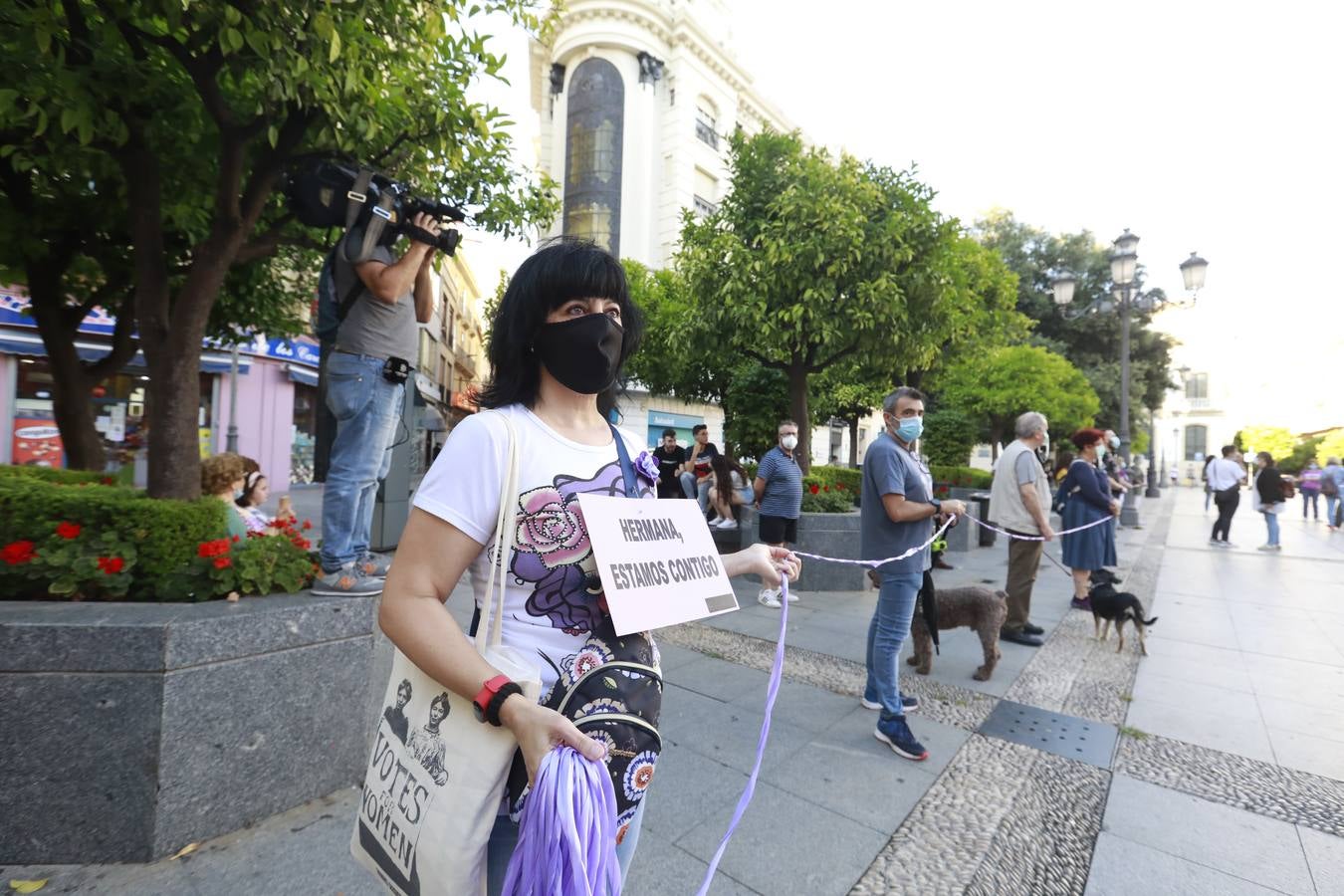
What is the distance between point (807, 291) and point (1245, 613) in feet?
21.6

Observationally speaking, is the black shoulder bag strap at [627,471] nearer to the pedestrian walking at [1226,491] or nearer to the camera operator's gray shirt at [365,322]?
the camera operator's gray shirt at [365,322]

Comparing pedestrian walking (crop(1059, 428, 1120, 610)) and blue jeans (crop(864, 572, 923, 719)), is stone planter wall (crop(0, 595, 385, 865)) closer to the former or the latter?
blue jeans (crop(864, 572, 923, 719))

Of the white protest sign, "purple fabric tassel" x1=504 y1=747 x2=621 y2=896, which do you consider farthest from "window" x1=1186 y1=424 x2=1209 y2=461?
"purple fabric tassel" x1=504 y1=747 x2=621 y2=896

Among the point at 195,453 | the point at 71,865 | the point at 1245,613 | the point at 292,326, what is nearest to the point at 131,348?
the point at 292,326

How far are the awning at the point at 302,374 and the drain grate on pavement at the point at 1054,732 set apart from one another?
1833cm

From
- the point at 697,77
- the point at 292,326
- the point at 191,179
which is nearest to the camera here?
the point at 191,179

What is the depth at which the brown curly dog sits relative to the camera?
484cm

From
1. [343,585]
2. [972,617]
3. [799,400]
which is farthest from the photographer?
[799,400]

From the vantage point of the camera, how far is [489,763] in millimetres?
1127

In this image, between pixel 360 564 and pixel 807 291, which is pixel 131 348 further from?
pixel 807 291

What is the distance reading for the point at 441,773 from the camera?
116 centimetres

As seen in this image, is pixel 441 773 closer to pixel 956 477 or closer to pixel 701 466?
pixel 701 466

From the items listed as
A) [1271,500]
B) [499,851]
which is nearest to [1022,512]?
[499,851]

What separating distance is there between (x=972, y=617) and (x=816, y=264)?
5.76 meters
